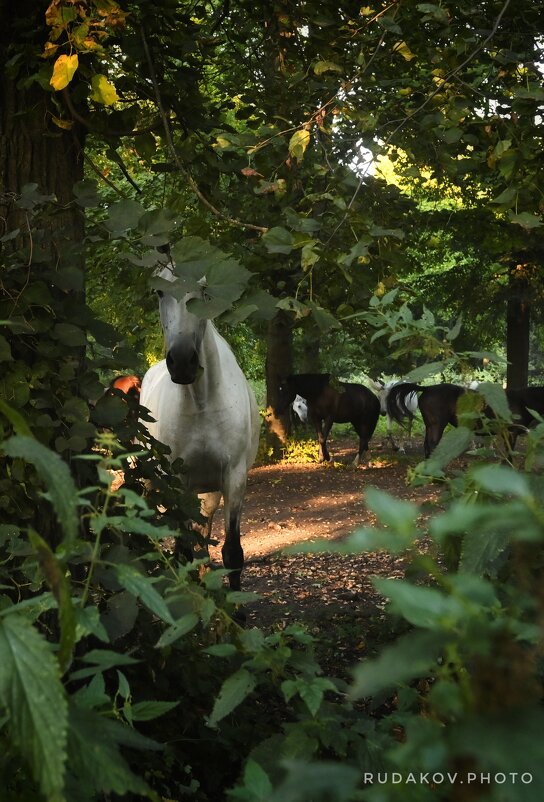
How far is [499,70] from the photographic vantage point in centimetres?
392

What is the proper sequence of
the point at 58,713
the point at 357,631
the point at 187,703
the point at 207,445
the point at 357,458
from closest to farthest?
the point at 58,713, the point at 187,703, the point at 357,631, the point at 207,445, the point at 357,458

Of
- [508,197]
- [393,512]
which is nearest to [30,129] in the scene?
[508,197]

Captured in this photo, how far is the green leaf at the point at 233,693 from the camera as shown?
1.56 meters

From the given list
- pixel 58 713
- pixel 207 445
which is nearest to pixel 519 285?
pixel 207 445

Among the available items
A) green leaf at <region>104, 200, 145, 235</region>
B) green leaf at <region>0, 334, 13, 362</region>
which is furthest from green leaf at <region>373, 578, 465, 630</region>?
A: green leaf at <region>104, 200, 145, 235</region>

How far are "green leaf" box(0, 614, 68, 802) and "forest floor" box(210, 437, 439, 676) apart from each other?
33cm

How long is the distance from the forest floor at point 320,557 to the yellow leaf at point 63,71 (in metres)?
1.74

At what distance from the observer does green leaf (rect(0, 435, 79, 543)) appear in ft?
→ 3.14

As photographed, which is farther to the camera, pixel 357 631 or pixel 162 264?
pixel 357 631

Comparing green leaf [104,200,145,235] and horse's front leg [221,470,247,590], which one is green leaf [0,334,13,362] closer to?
green leaf [104,200,145,235]

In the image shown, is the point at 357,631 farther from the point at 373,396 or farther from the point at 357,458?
the point at 373,396

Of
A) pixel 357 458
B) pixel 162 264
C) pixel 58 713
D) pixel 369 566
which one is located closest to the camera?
pixel 58 713

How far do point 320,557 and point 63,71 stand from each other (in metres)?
6.59

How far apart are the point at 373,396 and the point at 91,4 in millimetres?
15515
